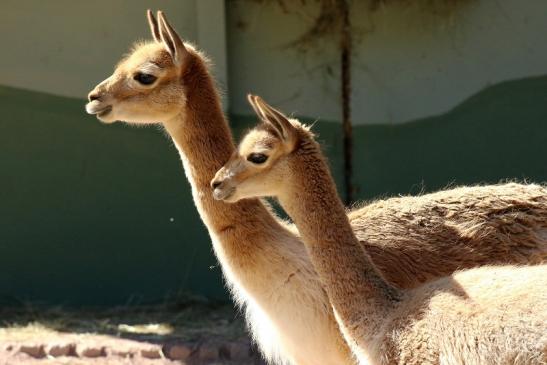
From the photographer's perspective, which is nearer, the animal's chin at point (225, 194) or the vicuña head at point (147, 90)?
the animal's chin at point (225, 194)

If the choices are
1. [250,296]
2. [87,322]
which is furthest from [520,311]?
[87,322]

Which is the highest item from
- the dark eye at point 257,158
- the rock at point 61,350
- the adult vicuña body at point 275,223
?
the dark eye at point 257,158

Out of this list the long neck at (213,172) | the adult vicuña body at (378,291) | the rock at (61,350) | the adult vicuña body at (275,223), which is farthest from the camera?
the rock at (61,350)

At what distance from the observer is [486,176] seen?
372 inches

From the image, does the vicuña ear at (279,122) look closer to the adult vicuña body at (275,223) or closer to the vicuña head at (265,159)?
the vicuña head at (265,159)

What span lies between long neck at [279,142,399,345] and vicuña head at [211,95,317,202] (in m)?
0.05

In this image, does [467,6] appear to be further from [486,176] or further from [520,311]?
[520,311]

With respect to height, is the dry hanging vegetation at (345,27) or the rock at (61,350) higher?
the dry hanging vegetation at (345,27)

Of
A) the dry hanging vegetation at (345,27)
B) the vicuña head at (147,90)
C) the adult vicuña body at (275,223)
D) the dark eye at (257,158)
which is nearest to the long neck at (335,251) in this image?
the dark eye at (257,158)

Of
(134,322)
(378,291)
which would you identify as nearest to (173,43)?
(378,291)

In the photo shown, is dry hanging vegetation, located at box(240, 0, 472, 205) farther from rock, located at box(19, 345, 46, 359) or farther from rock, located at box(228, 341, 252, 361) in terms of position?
rock, located at box(19, 345, 46, 359)

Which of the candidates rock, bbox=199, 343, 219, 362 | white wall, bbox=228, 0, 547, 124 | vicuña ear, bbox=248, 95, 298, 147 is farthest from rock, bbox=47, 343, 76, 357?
vicuña ear, bbox=248, 95, 298, 147

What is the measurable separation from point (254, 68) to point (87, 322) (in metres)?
2.46

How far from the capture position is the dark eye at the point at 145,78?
611 centimetres
